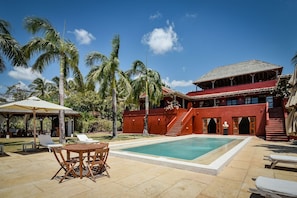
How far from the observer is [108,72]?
52.2ft

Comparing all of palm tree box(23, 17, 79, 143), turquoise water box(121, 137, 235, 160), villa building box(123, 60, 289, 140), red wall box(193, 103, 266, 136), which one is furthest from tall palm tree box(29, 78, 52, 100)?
red wall box(193, 103, 266, 136)

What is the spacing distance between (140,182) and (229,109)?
18763 mm

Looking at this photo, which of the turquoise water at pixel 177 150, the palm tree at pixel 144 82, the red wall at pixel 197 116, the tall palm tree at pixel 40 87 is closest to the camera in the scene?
the turquoise water at pixel 177 150

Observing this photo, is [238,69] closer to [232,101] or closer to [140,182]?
[232,101]

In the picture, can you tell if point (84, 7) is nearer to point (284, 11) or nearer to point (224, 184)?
point (224, 184)

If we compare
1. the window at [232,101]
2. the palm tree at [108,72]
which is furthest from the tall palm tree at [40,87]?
the window at [232,101]

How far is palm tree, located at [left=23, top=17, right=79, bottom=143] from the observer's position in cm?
1216

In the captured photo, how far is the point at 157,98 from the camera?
2003 cm

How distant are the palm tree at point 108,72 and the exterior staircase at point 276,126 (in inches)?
553

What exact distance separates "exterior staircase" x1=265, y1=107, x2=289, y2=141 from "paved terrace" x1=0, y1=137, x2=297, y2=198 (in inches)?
414

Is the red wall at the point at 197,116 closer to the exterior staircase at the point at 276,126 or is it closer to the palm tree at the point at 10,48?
the exterior staircase at the point at 276,126

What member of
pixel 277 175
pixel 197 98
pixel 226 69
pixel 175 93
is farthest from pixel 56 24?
pixel 226 69

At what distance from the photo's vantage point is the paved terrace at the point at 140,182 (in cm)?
390

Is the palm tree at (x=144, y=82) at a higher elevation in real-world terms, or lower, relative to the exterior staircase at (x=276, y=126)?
higher
